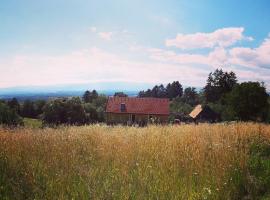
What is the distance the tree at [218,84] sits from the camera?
267 ft

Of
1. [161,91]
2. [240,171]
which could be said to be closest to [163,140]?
[240,171]

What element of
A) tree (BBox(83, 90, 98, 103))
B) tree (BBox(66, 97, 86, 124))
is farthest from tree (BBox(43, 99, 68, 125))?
tree (BBox(83, 90, 98, 103))

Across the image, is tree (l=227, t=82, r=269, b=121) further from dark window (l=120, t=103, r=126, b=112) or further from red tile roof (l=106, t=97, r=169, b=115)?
dark window (l=120, t=103, r=126, b=112)

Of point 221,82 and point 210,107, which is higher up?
point 221,82

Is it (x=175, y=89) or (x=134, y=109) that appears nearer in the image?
(x=134, y=109)

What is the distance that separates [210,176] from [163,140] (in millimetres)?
2144

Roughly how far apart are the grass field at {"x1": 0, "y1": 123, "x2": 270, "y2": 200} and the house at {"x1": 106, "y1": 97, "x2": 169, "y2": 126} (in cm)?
5043

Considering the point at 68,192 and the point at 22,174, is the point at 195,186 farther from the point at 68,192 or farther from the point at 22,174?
the point at 22,174

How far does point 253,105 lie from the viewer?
166 ft

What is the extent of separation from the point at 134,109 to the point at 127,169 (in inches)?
2114

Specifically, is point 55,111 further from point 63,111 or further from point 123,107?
point 123,107

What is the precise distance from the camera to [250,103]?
50.2m

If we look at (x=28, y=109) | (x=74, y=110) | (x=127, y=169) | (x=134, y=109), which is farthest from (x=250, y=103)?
(x=28, y=109)

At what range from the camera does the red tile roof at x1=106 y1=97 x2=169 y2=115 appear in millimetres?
58625
